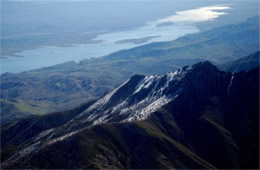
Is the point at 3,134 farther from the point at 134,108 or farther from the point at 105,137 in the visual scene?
the point at 105,137

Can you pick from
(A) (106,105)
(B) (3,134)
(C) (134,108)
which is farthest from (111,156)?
(B) (3,134)

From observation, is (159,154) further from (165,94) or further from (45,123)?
(45,123)

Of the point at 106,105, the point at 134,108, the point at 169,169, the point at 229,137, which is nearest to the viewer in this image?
the point at 169,169

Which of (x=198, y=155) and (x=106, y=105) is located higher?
(x=106, y=105)

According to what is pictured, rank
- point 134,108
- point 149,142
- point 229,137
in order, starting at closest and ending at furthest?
Result: point 149,142
point 229,137
point 134,108

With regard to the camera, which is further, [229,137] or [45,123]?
[45,123]

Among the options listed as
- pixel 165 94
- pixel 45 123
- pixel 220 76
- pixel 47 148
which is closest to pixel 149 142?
pixel 47 148
